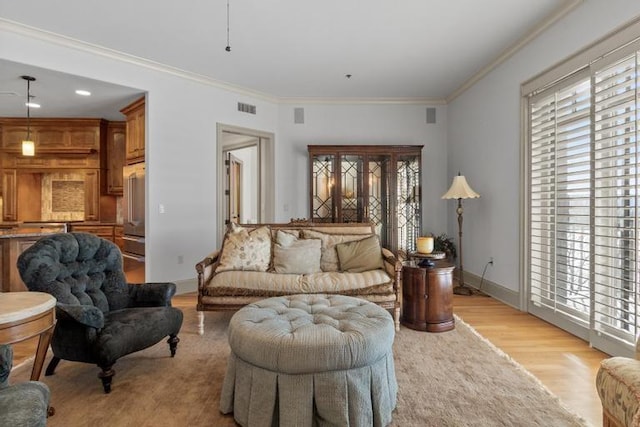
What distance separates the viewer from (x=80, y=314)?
→ 2.02 metres

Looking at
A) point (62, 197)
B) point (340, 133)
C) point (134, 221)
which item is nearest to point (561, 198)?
point (340, 133)

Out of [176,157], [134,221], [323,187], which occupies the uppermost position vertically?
[176,157]

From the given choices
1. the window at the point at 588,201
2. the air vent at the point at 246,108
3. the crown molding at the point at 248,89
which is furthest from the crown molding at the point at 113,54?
the window at the point at 588,201

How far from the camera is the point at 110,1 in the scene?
2.99m

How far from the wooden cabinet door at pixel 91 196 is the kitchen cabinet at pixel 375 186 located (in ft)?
13.2

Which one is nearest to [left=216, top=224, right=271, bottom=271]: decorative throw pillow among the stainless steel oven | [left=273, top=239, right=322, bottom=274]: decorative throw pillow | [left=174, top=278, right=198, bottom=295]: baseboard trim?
[left=273, top=239, right=322, bottom=274]: decorative throw pillow

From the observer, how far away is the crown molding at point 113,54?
11.1ft

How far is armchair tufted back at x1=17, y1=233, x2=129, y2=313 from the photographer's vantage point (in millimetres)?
2109

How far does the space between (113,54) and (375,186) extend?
3.84 metres

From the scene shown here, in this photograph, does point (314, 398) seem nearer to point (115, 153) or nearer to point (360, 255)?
point (360, 255)

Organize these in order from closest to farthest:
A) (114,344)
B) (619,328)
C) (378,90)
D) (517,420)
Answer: (517,420) < (114,344) < (619,328) < (378,90)

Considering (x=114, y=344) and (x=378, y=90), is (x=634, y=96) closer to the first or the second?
(x=378, y=90)

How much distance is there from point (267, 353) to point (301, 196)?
425cm

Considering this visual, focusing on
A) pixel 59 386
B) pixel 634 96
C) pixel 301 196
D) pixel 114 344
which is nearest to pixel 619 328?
pixel 634 96
